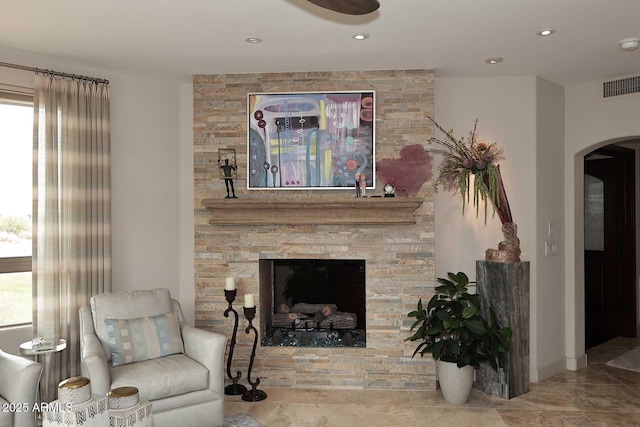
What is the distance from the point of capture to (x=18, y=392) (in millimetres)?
2840

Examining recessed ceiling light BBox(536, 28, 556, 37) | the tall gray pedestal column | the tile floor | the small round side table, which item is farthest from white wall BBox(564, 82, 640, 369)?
the small round side table

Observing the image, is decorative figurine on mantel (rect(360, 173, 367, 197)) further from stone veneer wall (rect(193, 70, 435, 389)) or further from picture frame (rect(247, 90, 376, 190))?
stone veneer wall (rect(193, 70, 435, 389))

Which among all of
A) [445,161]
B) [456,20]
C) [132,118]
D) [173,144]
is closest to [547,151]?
[445,161]

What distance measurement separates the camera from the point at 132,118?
443 centimetres

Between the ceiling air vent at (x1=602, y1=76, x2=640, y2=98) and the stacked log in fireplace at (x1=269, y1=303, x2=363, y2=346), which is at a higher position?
the ceiling air vent at (x1=602, y1=76, x2=640, y2=98)

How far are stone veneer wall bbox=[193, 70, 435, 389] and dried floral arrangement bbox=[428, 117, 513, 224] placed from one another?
272 mm

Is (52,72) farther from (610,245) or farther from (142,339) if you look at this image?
(610,245)

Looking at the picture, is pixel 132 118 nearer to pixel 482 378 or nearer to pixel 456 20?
pixel 456 20

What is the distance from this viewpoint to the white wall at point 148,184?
4355mm

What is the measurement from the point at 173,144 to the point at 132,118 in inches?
16.2

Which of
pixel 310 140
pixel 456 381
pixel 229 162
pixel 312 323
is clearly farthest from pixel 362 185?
pixel 456 381

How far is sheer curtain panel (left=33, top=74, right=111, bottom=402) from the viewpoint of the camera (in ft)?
12.5

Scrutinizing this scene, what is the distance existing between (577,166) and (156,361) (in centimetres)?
407

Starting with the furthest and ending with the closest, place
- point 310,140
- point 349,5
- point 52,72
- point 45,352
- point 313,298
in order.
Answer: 1. point 313,298
2. point 310,140
3. point 52,72
4. point 45,352
5. point 349,5
